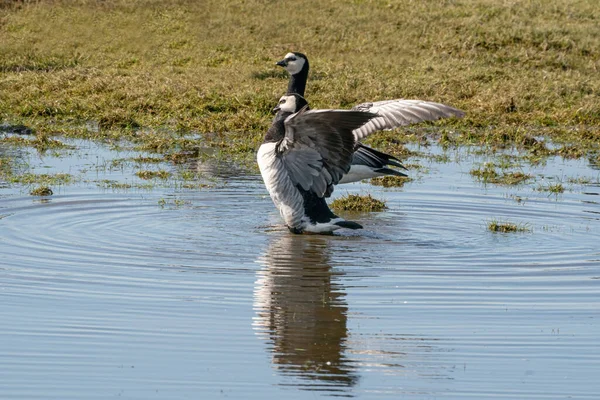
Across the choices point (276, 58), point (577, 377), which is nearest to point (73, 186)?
point (577, 377)

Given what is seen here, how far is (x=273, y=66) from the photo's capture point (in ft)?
71.3

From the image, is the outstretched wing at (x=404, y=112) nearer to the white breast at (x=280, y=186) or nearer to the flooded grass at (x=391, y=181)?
the white breast at (x=280, y=186)

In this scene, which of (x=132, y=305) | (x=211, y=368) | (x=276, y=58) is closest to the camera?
(x=211, y=368)

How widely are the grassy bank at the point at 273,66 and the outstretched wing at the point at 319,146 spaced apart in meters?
5.31

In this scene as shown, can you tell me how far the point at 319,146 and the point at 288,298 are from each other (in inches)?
80.0

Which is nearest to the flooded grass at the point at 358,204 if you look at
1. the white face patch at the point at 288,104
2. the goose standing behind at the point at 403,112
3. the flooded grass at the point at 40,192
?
the goose standing behind at the point at 403,112

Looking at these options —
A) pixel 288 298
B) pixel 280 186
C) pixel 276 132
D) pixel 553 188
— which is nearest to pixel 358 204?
pixel 280 186

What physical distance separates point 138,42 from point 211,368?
18.7 metres

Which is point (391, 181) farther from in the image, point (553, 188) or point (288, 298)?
point (288, 298)

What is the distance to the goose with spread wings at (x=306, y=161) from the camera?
8906 mm

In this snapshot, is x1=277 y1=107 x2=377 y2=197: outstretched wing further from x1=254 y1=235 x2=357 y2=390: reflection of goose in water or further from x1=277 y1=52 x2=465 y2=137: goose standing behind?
x1=254 y1=235 x2=357 y2=390: reflection of goose in water

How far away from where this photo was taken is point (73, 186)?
12.3 meters

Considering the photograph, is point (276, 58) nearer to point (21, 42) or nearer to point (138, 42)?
point (138, 42)

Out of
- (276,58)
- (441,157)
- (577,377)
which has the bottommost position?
(577,377)
